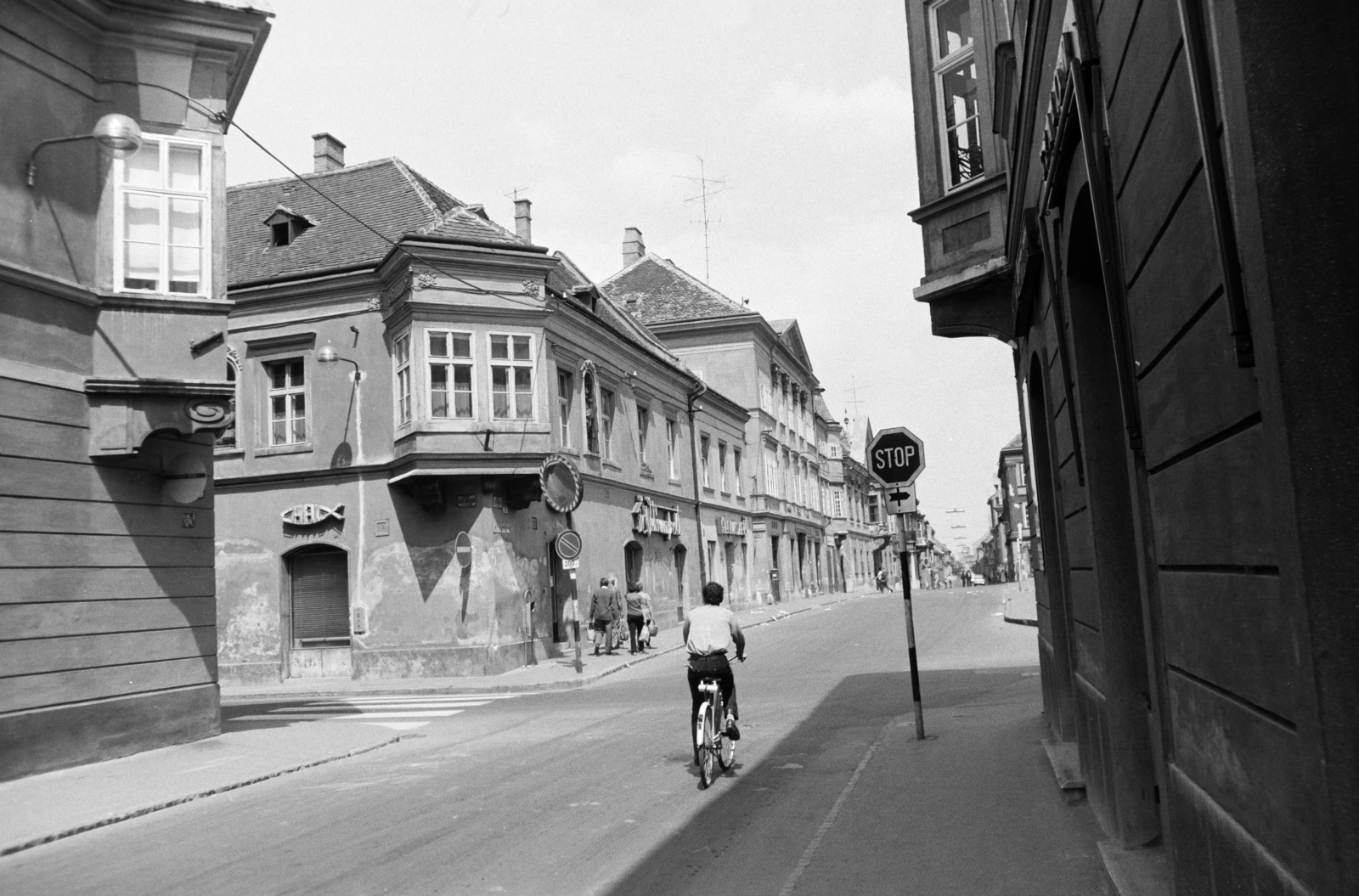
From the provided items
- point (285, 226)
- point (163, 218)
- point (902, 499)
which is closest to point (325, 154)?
point (285, 226)

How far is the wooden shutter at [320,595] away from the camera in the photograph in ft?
77.8

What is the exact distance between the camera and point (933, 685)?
15.8 metres

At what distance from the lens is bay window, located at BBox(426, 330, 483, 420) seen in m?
22.2

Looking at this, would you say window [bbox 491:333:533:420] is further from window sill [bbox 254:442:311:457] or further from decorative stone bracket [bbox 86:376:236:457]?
decorative stone bracket [bbox 86:376:236:457]

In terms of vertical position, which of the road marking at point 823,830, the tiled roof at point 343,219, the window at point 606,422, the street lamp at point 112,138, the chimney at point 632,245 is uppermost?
the chimney at point 632,245

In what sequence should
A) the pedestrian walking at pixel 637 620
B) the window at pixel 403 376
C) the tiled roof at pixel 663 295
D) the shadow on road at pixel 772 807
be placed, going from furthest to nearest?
the tiled roof at pixel 663 295 → the pedestrian walking at pixel 637 620 → the window at pixel 403 376 → the shadow on road at pixel 772 807

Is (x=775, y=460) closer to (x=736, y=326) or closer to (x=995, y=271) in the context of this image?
(x=736, y=326)

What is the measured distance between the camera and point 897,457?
38.8 feet

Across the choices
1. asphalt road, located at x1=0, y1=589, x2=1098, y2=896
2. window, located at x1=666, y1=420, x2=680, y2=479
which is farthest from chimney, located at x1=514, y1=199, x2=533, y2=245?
asphalt road, located at x1=0, y1=589, x2=1098, y2=896

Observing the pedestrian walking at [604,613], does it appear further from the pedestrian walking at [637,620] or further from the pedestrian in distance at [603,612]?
the pedestrian walking at [637,620]

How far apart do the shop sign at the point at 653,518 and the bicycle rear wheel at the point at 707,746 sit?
68.6 feet

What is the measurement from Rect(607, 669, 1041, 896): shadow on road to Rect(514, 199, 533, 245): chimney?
19.7m

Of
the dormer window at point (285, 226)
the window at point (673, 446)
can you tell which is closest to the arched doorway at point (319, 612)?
the dormer window at point (285, 226)

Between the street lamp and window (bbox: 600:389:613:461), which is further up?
the street lamp
